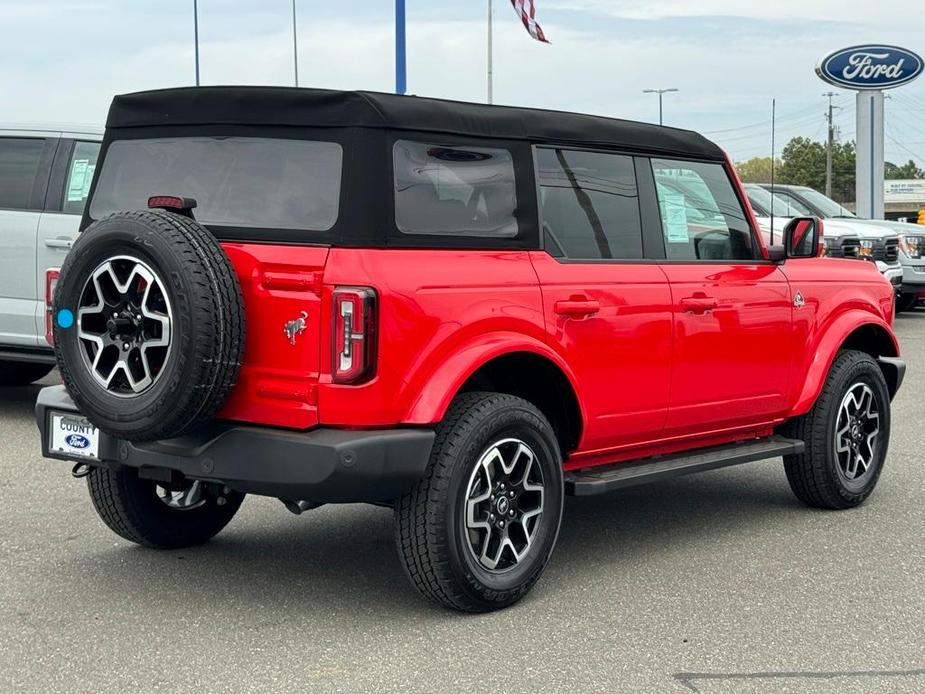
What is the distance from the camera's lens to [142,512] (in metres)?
5.59

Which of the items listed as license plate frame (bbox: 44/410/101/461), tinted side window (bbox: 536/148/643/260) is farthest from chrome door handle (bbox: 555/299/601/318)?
license plate frame (bbox: 44/410/101/461)

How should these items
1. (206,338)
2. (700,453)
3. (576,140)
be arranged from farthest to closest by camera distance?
(700,453)
(576,140)
(206,338)

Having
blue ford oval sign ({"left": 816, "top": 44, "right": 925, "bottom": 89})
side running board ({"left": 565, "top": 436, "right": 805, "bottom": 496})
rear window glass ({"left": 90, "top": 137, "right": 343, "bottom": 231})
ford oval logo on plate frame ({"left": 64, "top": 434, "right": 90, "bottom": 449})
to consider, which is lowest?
side running board ({"left": 565, "top": 436, "right": 805, "bottom": 496})

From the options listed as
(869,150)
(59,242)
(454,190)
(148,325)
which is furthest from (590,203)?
(869,150)

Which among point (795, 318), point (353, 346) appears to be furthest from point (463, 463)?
point (795, 318)

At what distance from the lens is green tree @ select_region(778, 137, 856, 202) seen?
3204 inches

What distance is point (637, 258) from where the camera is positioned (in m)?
5.74

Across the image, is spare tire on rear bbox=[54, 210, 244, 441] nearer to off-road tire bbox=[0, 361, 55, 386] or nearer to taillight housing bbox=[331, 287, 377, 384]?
taillight housing bbox=[331, 287, 377, 384]

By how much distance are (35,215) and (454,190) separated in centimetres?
488

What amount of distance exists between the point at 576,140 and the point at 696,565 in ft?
6.05

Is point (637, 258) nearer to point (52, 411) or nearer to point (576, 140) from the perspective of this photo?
point (576, 140)

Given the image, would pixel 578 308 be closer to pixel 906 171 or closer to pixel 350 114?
pixel 350 114

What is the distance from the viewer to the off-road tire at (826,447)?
262 inches

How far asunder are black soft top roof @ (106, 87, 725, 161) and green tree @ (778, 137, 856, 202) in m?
76.9
